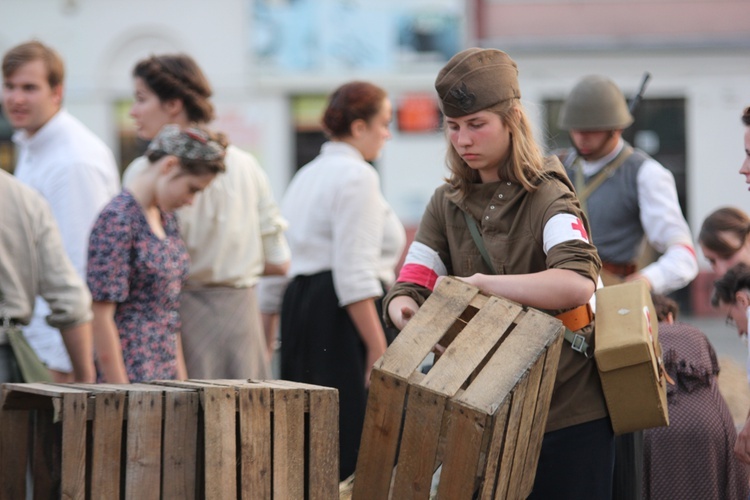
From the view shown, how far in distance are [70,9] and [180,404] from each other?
16471 millimetres

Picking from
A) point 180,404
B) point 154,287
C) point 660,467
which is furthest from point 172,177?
point 660,467

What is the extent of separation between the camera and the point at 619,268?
5000mm

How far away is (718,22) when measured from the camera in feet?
60.5

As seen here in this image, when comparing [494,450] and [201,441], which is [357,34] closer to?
[201,441]

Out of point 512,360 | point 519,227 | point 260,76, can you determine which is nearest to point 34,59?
point 519,227

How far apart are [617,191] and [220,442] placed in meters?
2.48

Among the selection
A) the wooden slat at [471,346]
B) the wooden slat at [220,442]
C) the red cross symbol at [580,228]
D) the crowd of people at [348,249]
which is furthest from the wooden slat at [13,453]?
the red cross symbol at [580,228]

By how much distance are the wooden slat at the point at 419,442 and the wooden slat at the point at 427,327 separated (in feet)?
0.29

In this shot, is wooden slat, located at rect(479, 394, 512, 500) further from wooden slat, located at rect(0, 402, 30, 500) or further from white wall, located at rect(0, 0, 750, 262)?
white wall, located at rect(0, 0, 750, 262)

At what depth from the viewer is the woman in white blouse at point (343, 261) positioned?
500 centimetres

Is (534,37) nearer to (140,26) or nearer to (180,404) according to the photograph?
(140,26)

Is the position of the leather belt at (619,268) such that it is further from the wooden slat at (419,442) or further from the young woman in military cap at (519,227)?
the wooden slat at (419,442)

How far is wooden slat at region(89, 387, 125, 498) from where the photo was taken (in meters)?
3.15

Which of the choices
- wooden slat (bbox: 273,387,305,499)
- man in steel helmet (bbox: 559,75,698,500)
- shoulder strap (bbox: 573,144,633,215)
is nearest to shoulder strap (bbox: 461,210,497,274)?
wooden slat (bbox: 273,387,305,499)
